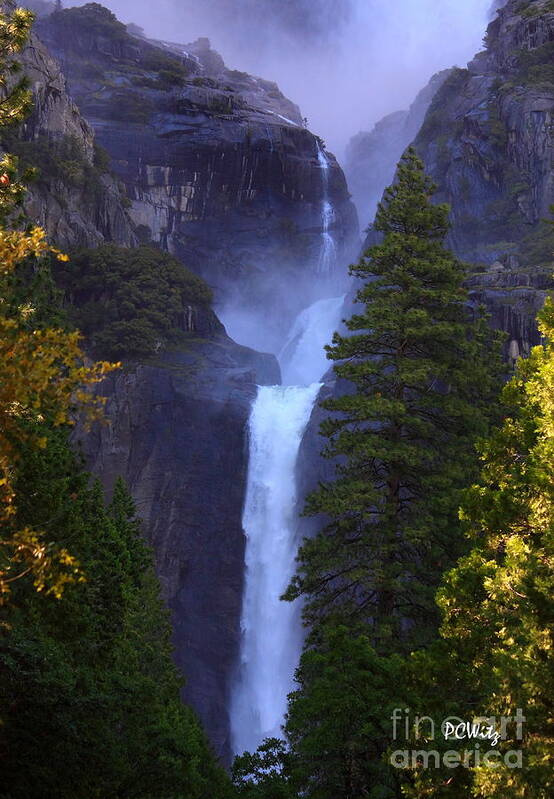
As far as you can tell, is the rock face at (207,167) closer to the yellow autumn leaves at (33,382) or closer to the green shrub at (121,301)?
the green shrub at (121,301)

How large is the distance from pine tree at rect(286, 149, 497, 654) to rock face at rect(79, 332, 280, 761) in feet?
67.7

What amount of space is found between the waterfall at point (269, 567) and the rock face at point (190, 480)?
64cm

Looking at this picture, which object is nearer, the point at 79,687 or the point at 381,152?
the point at 79,687

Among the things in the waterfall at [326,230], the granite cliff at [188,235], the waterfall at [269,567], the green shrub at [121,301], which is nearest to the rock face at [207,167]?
the granite cliff at [188,235]

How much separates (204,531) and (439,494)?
23875mm

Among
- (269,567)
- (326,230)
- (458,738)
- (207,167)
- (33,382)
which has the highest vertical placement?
(326,230)

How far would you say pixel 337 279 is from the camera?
7575 centimetres

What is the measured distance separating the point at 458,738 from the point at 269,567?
2804 cm

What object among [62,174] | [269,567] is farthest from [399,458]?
[62,174]

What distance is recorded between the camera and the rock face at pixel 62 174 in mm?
40906

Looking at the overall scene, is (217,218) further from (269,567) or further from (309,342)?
(269,567)

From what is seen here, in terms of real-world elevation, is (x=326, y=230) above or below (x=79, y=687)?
above

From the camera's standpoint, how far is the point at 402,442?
1554 centimetres

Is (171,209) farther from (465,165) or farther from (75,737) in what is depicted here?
(75,737)
